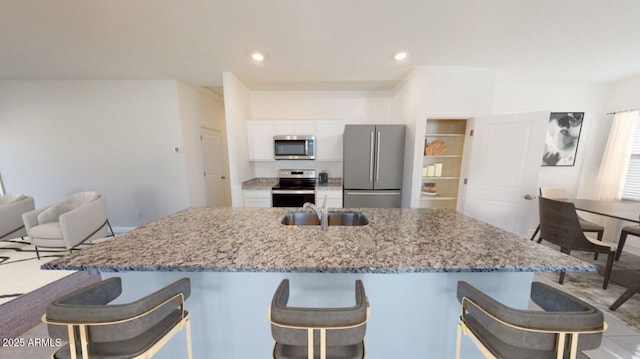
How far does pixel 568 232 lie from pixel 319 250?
9.72 ft

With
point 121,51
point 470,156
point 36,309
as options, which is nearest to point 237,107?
point 121,51

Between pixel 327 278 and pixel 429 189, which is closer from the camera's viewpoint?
pixel 327 278

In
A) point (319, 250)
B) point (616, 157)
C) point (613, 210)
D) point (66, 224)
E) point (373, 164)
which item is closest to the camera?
point (319, 250)

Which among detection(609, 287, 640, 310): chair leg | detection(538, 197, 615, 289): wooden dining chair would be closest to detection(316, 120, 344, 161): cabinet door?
detection(538, 197, 615, 289): wooden dining chair

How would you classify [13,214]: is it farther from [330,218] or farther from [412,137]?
[412,137]

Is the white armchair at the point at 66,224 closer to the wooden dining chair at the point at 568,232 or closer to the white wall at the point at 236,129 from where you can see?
the white wall at the point at 236,129

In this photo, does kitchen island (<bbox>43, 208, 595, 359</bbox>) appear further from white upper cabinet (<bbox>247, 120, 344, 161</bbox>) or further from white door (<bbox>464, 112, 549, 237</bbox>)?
white upper cabinet (<bbox>247, 120, 344, 161</bbox>)

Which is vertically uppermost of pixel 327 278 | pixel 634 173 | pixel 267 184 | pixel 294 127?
pixel 294 127

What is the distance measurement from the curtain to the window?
0.04m

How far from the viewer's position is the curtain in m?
2.93

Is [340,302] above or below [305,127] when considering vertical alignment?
below

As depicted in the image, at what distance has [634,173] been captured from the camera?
9.61 ft

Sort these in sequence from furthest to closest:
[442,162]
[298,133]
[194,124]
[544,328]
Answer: [194,124] < [298,133] < [442,162] < [544,328]

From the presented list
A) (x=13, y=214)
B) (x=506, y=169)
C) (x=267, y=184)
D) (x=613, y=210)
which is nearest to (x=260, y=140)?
(x=267, y=184)
